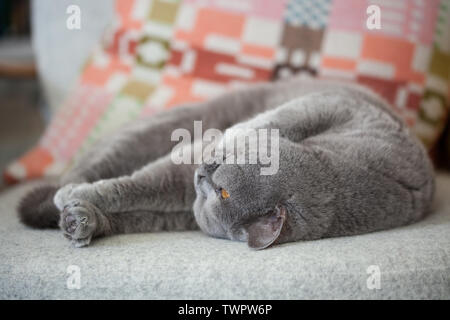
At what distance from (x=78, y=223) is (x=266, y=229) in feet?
A: 1.35

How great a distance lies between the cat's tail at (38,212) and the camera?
1.16 meters

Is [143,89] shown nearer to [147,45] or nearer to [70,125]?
[147,45]

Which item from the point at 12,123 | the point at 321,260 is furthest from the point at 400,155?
the point at 12,123

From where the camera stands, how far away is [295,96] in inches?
56.8

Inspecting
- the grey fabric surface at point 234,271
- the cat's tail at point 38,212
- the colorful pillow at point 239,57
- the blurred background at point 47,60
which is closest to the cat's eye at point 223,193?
the grey fabric surface at point 234,271

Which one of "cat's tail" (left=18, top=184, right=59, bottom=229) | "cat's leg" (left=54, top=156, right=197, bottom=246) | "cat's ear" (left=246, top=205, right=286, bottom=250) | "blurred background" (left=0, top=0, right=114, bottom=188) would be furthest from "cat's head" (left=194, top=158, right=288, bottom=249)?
"blurred background" (left=0, top=0, right=114, bottom=188)

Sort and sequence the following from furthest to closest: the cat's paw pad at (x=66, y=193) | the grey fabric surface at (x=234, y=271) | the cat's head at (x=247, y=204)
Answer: the cat's paw pad at (x=66, y=193) < the cat's head at (x=247, y=204) < the grey fabric surface at (x=234, y=271)

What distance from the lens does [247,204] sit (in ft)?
3.31

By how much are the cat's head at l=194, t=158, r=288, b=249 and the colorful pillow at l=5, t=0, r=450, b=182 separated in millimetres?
717

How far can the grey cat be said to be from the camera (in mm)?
1019

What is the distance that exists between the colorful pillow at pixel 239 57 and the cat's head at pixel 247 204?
717mm
